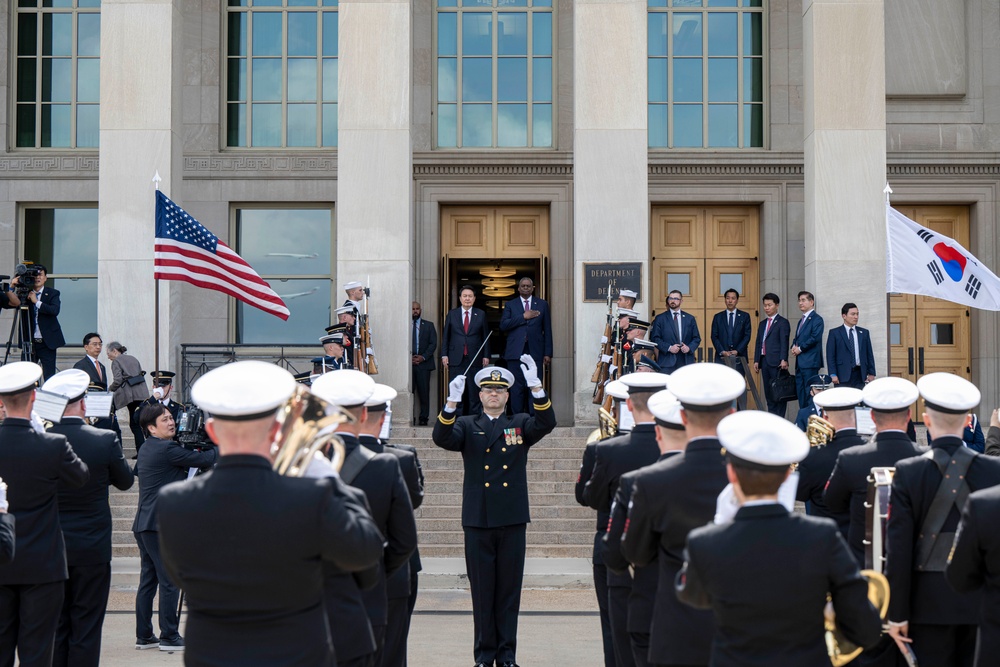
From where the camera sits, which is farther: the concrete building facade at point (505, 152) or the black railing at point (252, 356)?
the concrete building facade at point (505, 152)

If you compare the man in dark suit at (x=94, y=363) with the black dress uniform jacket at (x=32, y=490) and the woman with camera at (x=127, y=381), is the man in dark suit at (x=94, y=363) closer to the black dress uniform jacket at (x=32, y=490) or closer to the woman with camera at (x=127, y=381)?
the woman with camera at (x=127, y=381)

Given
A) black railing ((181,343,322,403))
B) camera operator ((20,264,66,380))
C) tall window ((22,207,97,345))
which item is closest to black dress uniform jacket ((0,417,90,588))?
camera operator ((20,264,66,380))

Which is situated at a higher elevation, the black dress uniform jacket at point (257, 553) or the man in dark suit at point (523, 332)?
the man in dark suit at point (523, 332)

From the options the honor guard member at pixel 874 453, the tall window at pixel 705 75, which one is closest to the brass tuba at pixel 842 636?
the honor guard member at pixel 874 453

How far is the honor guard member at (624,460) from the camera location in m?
7.11

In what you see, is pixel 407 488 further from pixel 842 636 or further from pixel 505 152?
pixel 505 152

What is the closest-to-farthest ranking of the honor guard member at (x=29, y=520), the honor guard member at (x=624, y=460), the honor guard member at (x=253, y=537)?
the honor guard member at (x=253, y=537) < the honor guard member at (x=29, y=520) < the honor guard member at (x=624, y=460)

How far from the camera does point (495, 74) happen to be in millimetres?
21625

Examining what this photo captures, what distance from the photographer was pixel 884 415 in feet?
22.7

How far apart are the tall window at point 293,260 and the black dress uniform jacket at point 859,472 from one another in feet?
50.2

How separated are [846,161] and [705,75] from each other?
5.42m

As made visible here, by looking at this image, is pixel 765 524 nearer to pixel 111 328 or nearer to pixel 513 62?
pixel 111 328

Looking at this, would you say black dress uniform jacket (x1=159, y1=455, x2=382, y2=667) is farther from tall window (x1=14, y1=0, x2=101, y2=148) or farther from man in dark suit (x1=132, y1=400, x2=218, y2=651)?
tall window (x1=14, y1=0, x2=101, y2=148)

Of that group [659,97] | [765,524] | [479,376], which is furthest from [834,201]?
[765,524]
